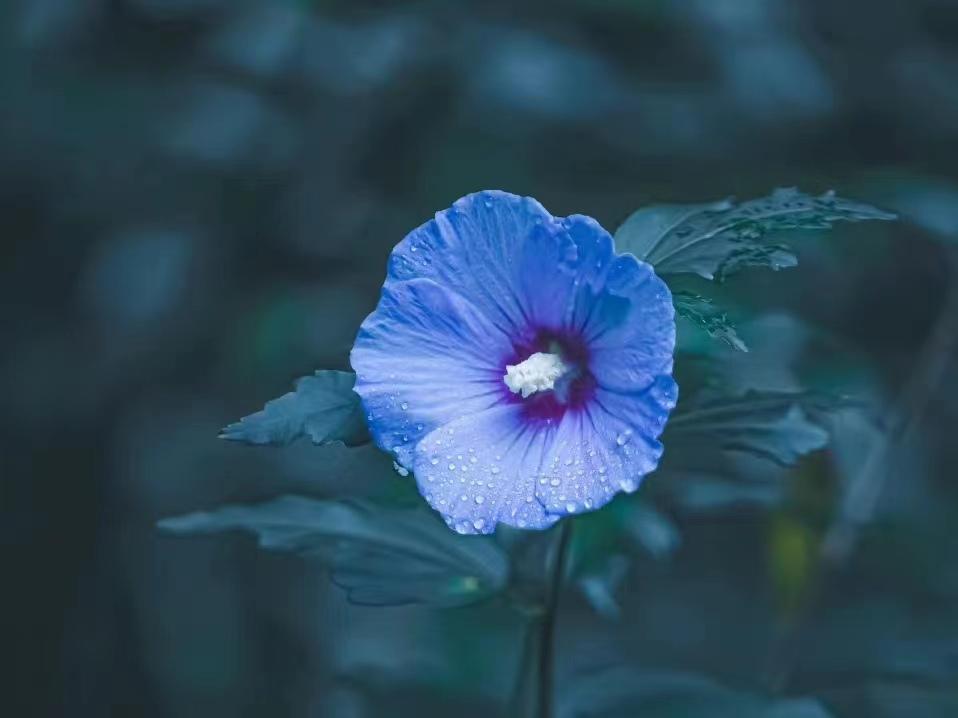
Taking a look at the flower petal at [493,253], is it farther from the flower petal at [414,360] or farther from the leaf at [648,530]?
the leaf at [648,530]

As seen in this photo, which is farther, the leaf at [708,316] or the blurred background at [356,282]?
the blurred background at [356,282]

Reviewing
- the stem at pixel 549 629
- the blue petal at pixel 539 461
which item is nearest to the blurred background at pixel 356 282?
the stem at pixel 549 629

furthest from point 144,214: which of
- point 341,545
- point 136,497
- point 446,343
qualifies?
point 446,343

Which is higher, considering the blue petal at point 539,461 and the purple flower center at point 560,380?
the purple flower center at point 560,380

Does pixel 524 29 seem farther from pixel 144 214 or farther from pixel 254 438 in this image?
pixel 254 438

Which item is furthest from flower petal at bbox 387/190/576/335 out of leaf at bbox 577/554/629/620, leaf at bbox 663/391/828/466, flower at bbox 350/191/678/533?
leaf at bbox 577/554/629/620

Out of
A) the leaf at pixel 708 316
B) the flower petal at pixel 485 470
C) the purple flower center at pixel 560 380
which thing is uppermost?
the leaf at pixel 708 316

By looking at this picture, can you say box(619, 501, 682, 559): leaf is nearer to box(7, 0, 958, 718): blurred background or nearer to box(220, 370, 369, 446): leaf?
box(7, 0, 958, 718): blurred background
